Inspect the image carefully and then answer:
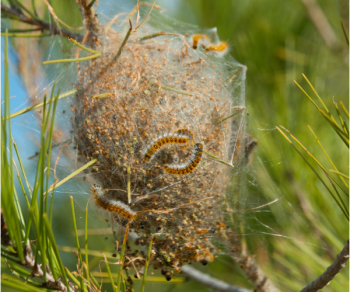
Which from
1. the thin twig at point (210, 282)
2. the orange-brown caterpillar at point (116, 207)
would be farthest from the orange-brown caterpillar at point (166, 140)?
the thin twig at point (210, 282)

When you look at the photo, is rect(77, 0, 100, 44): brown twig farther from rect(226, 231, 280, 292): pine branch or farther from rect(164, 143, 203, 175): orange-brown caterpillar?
rect(226, 231, 280, 292): pine branch

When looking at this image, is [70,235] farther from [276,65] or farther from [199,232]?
[276,65]

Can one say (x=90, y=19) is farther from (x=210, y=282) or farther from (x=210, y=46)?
(x=210, y=282)

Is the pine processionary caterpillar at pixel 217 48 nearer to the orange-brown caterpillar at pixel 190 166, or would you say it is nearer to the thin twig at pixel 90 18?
the thin twig at pixel 90 18

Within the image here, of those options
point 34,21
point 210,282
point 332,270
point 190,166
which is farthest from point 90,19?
point 210,282

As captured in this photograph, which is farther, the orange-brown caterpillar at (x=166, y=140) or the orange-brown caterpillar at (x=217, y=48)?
the orange-brown caterpillar at (x=217, y=48)

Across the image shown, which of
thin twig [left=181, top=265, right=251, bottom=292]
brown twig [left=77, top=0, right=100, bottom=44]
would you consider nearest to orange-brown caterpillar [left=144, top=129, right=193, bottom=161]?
brown twig [left=77, top=0, right=100, bottom=44]

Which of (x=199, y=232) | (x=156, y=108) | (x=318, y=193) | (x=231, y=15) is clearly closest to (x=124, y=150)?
(x=156, y=108)
